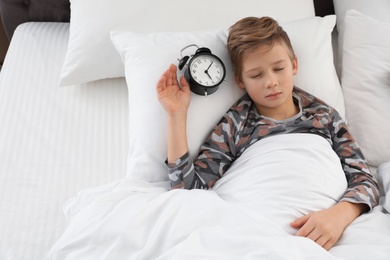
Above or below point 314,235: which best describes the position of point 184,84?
above

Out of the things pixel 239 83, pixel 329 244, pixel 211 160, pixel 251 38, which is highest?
pixel 251 38

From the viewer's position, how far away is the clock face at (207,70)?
3.99ft

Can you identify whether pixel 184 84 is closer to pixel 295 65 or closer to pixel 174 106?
pixel 174 106

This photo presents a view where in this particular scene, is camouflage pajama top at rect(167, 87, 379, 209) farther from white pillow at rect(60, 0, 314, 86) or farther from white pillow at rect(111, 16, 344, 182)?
white pillow at rect(60, 0, 314, 86)

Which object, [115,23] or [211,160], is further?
[115,23]

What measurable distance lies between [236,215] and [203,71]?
1.37ft

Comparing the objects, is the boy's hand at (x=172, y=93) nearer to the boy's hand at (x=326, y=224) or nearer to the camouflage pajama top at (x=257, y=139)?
the camouflage pajama top at (x=257, y=139)

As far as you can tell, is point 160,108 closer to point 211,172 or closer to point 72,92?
point 211,172

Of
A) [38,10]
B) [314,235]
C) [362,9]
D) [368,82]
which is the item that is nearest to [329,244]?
[314,235]

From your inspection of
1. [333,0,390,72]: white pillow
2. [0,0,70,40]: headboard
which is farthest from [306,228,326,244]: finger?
[0,0,70,40]: headboard

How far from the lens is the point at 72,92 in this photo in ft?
4.82

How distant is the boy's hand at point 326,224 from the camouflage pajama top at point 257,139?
51mm

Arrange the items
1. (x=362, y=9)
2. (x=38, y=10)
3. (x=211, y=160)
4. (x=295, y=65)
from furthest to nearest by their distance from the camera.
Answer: (x=38, y=10) → (x=362, y=9) → (x=295, y=65) → (x=211, y=160)

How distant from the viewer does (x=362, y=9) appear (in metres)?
1.60
